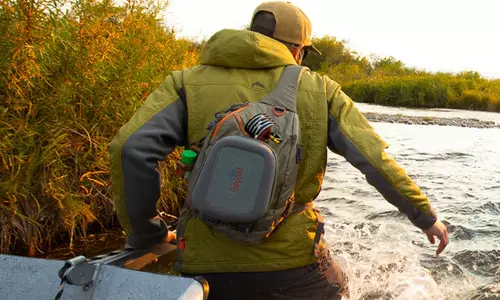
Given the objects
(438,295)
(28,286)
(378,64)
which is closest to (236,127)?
(28,286)

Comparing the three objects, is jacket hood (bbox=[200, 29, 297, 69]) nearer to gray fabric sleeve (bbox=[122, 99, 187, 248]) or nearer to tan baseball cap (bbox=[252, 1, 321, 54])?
tan baseball cap (bbox=[252, 1, 321, 54])

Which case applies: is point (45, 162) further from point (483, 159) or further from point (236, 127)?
point (483, 159)

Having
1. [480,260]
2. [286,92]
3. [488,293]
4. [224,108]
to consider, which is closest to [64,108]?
[224,108]

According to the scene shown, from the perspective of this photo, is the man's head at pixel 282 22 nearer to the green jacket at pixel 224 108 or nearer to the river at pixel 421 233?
the green jacket at pixel 224 108

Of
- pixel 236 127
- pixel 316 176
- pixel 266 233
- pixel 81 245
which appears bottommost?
pixel 81 245

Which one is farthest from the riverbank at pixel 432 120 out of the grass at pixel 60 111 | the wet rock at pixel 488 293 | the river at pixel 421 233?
the grass at pixel 60 111

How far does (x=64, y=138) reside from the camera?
4.23m

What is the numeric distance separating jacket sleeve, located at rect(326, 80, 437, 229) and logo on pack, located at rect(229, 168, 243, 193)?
49 cm

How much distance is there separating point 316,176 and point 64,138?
265 cm

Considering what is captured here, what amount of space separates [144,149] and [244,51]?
59 cm

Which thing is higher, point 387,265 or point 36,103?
point 36,103

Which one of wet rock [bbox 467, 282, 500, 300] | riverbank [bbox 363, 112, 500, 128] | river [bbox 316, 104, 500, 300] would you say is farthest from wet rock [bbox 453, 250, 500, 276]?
riverbank [bbox 363, 112, 500, 128]

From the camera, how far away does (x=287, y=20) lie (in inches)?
92.7

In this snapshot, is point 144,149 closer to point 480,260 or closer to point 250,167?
point 250,167
